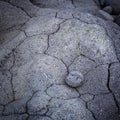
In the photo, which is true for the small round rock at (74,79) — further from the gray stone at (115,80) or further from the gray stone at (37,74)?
the gray stone at (115,80)

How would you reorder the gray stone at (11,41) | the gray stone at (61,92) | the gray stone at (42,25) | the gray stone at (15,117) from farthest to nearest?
the gray stone at (42,25) → the gray stone at (11,41) → the gray stone at (61,92) → the gray stone at (15,117)

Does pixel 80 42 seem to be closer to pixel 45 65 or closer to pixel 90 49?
pixel 90 49

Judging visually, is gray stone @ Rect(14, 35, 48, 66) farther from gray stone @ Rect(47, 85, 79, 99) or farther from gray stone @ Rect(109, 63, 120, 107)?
gray stone @ Rect(109, 63, 120, 107)

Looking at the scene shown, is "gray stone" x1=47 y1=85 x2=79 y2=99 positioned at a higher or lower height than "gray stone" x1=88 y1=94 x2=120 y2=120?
higher

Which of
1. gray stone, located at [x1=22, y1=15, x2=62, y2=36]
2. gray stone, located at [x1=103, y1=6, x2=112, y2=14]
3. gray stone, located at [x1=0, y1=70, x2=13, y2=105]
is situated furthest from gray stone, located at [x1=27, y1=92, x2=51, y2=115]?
gray stone, located at [x1=103, y1=6, x2=112, y2=14]

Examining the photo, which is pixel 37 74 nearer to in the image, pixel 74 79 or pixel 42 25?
pixel 74 79

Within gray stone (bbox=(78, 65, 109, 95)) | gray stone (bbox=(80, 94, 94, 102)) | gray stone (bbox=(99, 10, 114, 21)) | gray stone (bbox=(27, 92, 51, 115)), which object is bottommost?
gray stone (bbox=(27, 92, 51, 115))

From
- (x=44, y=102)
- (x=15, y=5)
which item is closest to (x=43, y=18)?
(x=15, y=5)

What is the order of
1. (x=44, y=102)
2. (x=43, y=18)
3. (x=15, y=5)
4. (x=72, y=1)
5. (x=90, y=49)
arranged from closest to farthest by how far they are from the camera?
(x=44, y=102), (x=90, y=49), (x=43, y=18), (x=15, y=5), (x=72, y=1)

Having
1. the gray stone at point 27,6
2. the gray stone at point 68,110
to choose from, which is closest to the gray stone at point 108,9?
the gray stone at point 27,6
